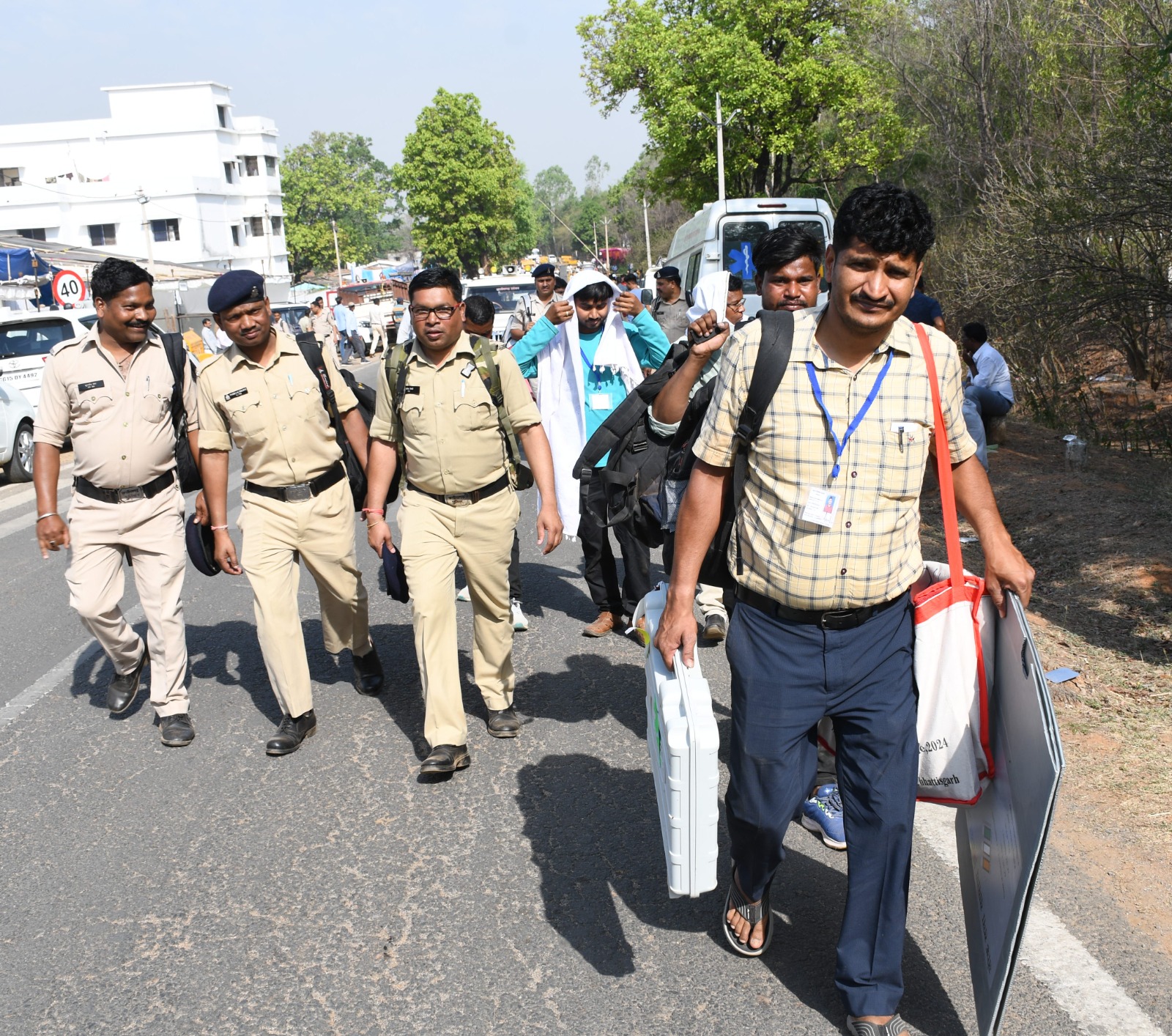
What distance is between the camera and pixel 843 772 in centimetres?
293

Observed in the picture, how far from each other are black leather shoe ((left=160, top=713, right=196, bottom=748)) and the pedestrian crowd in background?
1 centimetres

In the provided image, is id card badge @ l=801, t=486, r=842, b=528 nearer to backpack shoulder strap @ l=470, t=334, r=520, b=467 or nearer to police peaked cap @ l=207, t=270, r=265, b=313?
backpack shoulder strap @ l=470, t=334, r=520, b=467

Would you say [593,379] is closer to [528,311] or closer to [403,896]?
[403,896]

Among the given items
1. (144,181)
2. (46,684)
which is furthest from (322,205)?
(46,684)

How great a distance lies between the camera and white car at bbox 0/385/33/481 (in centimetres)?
1381

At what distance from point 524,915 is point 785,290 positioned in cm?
248

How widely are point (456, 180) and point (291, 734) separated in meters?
75.2

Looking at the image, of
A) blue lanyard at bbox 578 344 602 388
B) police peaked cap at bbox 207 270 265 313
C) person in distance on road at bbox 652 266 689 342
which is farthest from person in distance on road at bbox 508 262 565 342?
police peaked cap at bbox 207 270 265 313

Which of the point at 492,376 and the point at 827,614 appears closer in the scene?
the point at 827,614

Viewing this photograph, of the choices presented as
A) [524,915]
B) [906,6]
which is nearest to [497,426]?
[524,915]

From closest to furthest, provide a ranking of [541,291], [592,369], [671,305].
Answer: [592,369] → [671,305] → [541,291]

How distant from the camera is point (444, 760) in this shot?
4.56 m

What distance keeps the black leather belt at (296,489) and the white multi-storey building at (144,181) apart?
69.7 m

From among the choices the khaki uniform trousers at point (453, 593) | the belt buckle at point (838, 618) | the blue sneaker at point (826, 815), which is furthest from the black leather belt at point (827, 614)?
the khaki uniform trousers at point (453, 593)
